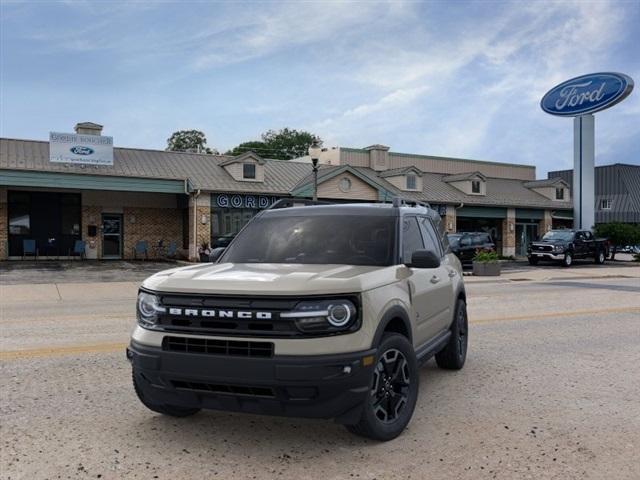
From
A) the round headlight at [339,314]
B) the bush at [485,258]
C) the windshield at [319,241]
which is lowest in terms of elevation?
the bush at [485,258]

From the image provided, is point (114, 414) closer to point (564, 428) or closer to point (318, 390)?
point (318, 390)

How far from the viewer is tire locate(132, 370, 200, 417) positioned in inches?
173

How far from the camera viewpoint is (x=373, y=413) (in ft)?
13.8

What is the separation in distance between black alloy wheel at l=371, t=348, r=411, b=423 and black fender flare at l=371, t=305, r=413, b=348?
0.75 feet

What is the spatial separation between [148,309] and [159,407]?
2.72 ft

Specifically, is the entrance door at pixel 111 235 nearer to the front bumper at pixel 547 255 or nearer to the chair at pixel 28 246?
the chair at pixel 28 246

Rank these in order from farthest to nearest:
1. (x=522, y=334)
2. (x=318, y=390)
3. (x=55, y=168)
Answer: (x=55, y=168) → (x=522, y=334) → (x=318, y=390)

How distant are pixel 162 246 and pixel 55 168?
666 cm

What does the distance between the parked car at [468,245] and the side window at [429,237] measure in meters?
19.6

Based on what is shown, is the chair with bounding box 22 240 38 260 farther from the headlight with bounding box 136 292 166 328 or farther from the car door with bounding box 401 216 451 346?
the headlight with bounding box 136 292 166 328

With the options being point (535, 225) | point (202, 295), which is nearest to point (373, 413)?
point (202, 295)

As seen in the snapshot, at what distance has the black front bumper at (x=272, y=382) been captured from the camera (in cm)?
378

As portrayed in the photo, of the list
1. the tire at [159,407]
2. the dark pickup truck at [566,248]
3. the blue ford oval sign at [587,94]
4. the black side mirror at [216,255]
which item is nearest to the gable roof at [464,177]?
the blue ford oval sign at [587,94]

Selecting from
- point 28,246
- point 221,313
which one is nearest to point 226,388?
point 221,313
